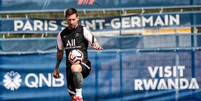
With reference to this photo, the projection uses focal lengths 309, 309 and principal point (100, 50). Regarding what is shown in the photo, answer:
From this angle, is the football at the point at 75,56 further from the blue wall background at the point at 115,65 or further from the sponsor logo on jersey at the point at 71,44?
the blue wall background at the point at 115,65

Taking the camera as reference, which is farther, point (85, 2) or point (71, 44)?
point (85, 2)

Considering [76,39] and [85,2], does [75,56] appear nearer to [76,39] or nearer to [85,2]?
[76,39]

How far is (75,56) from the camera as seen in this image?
462 centimetres

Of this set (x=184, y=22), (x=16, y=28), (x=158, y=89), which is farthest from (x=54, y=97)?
(x=184, y=22)

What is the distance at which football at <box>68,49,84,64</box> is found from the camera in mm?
4621

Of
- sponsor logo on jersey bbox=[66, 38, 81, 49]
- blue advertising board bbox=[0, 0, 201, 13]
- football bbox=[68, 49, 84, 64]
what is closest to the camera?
football bbox=[68, 49, 84, 64]

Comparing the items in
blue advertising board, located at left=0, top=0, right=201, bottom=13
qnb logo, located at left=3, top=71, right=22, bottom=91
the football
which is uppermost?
blue advertising board, located at left=0, top=0, right=201, bottom=13

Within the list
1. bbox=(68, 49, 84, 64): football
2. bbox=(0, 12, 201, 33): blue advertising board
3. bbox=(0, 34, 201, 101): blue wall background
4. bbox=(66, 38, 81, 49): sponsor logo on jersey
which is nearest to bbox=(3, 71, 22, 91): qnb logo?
bbox=(0, 34, 201, 101): blue wall background

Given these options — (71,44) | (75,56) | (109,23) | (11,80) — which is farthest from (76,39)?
(11,80)

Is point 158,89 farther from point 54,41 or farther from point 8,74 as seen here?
point 8,74

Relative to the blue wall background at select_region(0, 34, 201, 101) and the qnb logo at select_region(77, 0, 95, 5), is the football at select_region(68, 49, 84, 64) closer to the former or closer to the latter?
the blue wall background at select_region(0, 34, 201, 101)

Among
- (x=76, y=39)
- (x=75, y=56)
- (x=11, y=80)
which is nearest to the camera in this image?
(x=75, y=56)

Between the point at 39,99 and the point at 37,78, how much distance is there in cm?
51

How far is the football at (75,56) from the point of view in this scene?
15.2 ft
